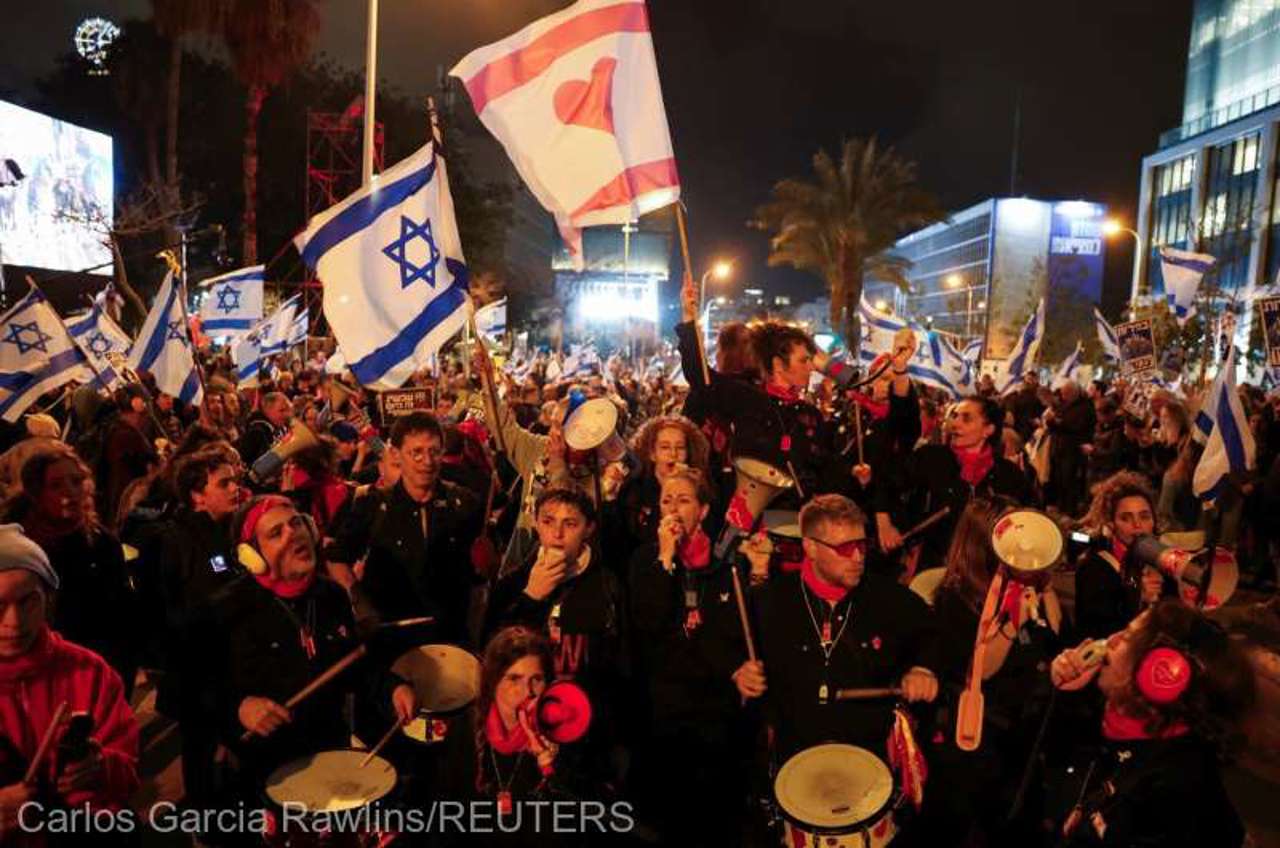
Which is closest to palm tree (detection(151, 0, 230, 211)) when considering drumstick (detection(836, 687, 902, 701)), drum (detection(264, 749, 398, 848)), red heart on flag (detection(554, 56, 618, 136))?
red heart on flag (detection(554, 56, 618, 136))

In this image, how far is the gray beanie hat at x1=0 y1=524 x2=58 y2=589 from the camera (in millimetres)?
→ 2859

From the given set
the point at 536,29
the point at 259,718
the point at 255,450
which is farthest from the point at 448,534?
the point at 255,450

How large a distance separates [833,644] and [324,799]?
1859 millimetres

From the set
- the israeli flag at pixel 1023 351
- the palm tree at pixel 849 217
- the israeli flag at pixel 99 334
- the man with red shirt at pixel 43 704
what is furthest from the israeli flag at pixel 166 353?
the palm tree at pixel 849 217

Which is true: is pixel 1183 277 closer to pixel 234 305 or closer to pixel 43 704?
pixel 234 305

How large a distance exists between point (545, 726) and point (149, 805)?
3140 millimetres

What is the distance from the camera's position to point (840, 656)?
3.64m

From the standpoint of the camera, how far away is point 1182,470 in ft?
32.9

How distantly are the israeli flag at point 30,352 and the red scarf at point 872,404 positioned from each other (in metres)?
6.81

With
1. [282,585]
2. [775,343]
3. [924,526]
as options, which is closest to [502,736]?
[282,585]

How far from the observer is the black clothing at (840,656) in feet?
11.8

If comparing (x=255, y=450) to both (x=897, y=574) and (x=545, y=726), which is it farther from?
(x=545, y=726)

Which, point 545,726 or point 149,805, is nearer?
point 545,726

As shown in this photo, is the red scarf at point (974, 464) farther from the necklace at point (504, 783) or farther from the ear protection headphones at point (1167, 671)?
the necklace at point (504, 783)
